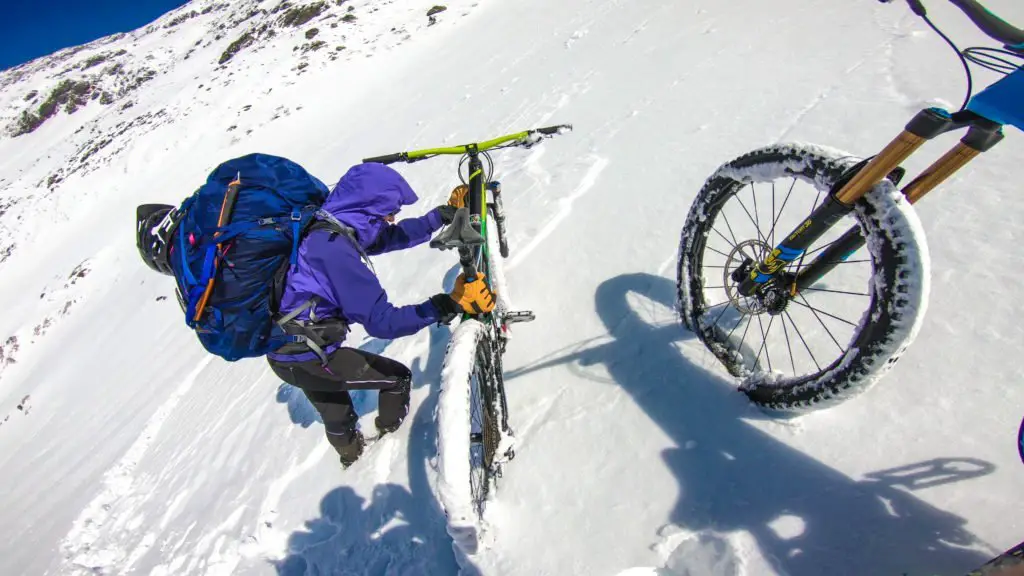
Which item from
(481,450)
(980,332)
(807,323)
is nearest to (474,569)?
(481,450)

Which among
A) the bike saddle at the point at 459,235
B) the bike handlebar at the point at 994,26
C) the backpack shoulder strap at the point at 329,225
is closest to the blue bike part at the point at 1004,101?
the bike handlebar at the point at 994,26

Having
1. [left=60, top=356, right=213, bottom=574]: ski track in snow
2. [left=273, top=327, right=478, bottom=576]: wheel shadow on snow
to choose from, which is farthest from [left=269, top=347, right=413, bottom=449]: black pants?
[left=60, top=356, right=213, bottom=574]: ski track in snow

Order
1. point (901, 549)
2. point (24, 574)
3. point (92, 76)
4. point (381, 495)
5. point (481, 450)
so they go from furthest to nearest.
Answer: point (92, 76) → point (24, 574) → point (381, 495) → point (481, 450) → point (901, 549)

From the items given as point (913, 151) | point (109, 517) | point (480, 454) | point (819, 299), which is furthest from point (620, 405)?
point (109, 517)

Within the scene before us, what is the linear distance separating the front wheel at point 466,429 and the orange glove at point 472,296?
3.6 inches

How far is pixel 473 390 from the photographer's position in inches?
97.8

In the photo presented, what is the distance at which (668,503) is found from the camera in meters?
2.32

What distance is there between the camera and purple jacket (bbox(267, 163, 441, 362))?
7.88ft

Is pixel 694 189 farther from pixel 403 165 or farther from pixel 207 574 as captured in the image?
pixel 403 165

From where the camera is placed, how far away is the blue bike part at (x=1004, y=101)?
5.05ft

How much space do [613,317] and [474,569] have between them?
1.90 meters

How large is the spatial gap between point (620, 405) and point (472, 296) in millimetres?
1207

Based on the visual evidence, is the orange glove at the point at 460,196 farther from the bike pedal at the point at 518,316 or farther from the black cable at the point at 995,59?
the black cable at the point at 995,59

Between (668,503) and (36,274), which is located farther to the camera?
(36,274)
